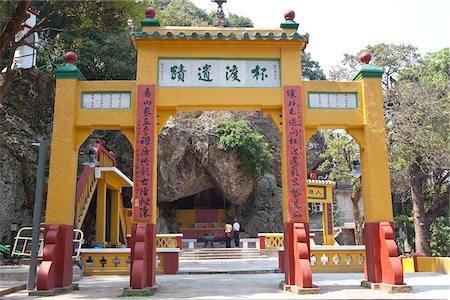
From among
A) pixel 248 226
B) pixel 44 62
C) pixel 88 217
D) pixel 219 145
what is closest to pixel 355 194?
pixel 219 145

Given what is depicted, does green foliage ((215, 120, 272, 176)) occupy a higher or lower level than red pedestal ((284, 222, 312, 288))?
higher

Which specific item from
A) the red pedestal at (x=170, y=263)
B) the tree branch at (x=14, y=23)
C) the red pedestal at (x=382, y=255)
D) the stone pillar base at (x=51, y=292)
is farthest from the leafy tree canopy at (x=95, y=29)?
the red pedestal at (x=382, y=255)

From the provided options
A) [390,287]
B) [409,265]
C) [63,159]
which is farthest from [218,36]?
[409,265]

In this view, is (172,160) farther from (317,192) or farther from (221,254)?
(317,192)

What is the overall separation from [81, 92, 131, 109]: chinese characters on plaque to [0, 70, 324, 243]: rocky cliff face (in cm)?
651

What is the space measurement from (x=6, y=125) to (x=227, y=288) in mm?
12209

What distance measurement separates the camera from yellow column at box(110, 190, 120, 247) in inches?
591

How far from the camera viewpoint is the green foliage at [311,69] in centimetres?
3725

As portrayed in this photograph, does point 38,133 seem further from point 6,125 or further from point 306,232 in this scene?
point 306,232

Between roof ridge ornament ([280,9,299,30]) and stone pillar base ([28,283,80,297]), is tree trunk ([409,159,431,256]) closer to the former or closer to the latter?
roof ridge ornament ([280,9,299,30])

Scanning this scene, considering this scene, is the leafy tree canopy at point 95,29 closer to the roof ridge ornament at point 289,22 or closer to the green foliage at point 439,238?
the roof ridge ornament at point 289,22

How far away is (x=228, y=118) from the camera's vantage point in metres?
22.2

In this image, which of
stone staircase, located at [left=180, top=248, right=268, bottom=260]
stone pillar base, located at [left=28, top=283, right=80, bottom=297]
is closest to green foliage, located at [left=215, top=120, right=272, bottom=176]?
stone staircase, located at [left=180, top=248, right=268, bottom=260]

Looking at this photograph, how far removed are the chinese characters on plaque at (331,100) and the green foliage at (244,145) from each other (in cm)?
1301
